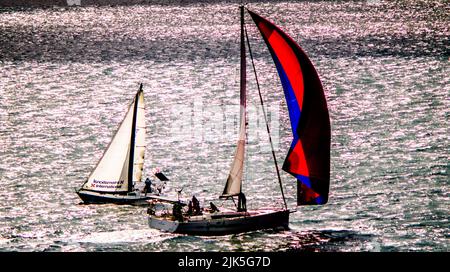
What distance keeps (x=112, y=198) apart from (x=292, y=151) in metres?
16.2

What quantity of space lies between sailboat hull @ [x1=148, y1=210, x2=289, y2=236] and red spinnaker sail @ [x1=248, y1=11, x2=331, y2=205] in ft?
9.25

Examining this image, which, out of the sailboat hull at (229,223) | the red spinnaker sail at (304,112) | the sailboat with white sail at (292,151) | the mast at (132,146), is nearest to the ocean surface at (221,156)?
the sailboat hull at (229,223)

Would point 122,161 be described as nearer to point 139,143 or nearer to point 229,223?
point 139,143

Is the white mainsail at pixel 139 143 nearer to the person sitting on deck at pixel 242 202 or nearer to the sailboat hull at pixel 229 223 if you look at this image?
the sailboat hull at pixel 229 223

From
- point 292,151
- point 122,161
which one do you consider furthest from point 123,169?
point 292,151

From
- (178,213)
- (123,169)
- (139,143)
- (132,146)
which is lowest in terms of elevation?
(123,169)

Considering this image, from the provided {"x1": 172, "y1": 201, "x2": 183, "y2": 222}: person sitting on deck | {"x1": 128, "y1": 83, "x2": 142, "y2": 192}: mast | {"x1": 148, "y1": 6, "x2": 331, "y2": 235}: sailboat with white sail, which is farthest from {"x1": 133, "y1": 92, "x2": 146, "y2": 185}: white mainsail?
{"x1": 172, "y1": 201, "x2": 183, "y2": 222}: person sitting on deck

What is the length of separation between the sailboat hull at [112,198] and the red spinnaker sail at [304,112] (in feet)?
46.3

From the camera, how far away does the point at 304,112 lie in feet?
178

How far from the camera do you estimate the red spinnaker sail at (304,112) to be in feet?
176

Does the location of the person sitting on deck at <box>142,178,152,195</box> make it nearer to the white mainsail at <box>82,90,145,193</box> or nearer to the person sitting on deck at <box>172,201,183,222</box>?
the white mainsail at <box>82,90,145,193</box>

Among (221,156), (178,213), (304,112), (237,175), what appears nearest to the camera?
(304,112)

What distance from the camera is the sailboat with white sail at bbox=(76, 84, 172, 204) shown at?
67.2m
